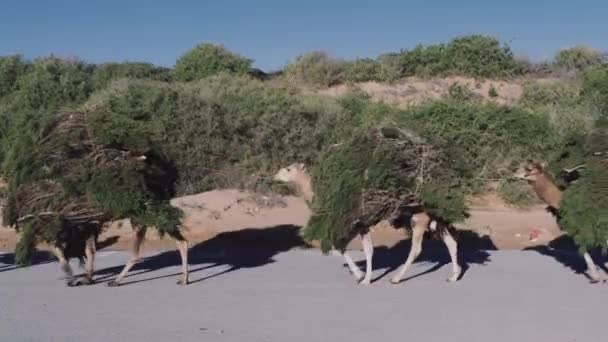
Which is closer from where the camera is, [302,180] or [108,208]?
[108,208]

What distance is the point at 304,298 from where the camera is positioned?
52.8ft

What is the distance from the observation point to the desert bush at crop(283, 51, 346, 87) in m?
57.5

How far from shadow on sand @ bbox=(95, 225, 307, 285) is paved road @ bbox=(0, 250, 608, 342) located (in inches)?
6.8

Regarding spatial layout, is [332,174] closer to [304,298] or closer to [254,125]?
[304,298]

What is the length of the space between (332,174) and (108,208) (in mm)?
4210

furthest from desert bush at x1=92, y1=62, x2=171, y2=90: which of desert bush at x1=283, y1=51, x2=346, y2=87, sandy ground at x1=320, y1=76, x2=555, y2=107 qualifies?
sandy ground at x1=320, y1=76, x2=555, y2=107

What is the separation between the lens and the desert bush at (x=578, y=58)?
198 feet

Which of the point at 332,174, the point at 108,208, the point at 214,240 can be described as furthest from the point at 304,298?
the point at 214,240

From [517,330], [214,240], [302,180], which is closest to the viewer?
[517,330]

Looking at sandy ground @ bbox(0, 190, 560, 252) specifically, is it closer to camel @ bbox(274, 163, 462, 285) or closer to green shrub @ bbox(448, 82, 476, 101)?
camel @ bbox(274, 163, 462, 285)

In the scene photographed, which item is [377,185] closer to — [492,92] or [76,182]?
[76,182]

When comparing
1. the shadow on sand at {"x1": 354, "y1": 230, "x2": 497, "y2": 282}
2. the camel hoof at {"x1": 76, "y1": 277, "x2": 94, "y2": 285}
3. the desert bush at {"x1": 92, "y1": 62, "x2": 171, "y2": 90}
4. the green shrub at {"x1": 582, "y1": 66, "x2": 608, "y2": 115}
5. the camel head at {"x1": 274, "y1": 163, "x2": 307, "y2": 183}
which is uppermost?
the desert bush at {"x1": 92, "y1": 62, "x2": 171, "y2": 90}

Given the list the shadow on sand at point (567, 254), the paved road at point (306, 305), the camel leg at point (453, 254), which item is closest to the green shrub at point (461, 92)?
the shadow on sand at point (567, 254)

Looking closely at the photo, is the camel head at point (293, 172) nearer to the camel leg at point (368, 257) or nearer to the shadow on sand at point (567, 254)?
the camel leg at point (368, 257)
